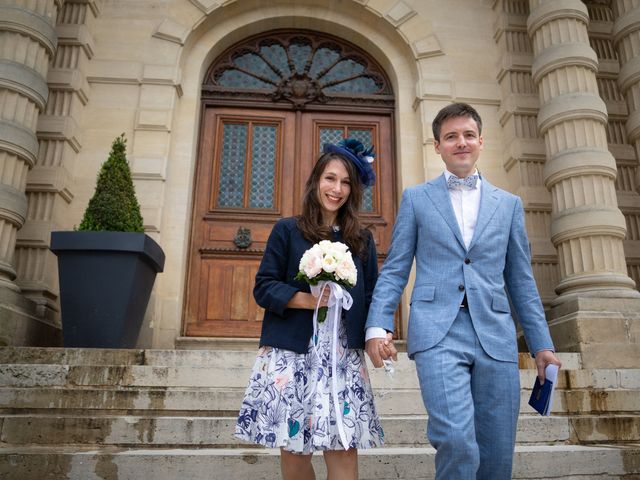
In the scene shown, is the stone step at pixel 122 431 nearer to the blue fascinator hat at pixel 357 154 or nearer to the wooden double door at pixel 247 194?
the blue fascinator hat at pixel 357 154

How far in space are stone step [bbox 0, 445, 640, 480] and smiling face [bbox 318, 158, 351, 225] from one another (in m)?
1.71

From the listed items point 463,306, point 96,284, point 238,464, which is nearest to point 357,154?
point 463,306

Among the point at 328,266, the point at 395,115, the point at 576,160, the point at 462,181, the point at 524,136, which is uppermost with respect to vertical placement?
the point at 395,115

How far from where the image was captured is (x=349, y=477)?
2389 mm

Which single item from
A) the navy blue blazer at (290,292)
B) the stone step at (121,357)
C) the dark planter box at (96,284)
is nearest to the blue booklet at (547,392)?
the navy blue blazer at (290,292)

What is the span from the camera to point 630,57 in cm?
720

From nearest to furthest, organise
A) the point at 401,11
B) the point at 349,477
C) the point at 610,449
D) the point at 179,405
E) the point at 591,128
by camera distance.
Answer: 1. the point at 349,477
2. the point at 610,449
3. the point at 179,405
4. the point at 591,128
5. the point at 401,11

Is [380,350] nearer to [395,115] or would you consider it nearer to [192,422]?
[192,422]

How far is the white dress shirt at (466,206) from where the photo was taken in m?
2.54

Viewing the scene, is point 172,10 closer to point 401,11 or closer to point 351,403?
point 401,11

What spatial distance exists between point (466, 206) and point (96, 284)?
155 inches

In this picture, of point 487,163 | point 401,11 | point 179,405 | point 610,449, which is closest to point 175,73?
point 401,11

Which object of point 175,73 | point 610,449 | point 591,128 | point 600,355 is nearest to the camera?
point 610,449

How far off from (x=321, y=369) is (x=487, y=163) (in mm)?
6024
